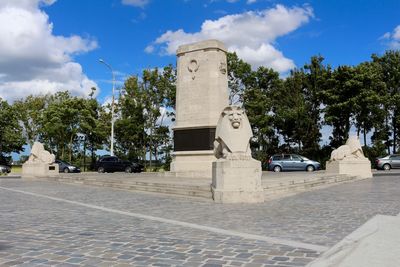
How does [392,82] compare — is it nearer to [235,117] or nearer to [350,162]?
[350,162]

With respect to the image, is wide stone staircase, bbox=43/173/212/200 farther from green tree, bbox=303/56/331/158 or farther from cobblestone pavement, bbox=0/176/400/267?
green tree, bbox=303/56/331/158

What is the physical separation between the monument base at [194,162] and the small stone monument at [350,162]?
730 cm

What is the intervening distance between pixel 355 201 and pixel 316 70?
31489 mm

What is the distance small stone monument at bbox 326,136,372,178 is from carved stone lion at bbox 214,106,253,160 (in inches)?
459

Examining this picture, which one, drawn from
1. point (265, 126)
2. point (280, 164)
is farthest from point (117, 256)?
point (265, 126)

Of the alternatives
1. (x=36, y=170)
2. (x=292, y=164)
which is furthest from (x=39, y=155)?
(x=292, y=164)

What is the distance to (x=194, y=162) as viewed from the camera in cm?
1994

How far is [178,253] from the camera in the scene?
18.1 ft

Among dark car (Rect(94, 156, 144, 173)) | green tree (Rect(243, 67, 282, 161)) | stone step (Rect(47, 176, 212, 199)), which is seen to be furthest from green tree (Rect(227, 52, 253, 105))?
stone step (Rect(47, 176, 212, 199))

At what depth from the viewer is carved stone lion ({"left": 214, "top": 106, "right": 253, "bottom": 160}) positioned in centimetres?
1216

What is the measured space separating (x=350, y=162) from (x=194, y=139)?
884cm

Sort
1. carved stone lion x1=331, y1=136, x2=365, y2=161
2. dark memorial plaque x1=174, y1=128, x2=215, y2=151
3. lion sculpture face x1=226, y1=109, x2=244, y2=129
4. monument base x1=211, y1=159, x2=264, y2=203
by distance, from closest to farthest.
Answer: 1. monument base x1=211, y1=159, x2=264, y2=203
2. lion sculpture face x1=226, y1=109, x2=244, y2=129
3. dark memorial plaque x1=174, y1=128, x2=215, y2=151
4. carved stone lion x1=331, y1=136, x2=365, y2=161

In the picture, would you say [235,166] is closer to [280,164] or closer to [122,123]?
[280,164]

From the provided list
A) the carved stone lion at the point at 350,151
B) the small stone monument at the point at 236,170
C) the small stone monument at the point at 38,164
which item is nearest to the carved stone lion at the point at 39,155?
the small stone monument at the point at 38,164
